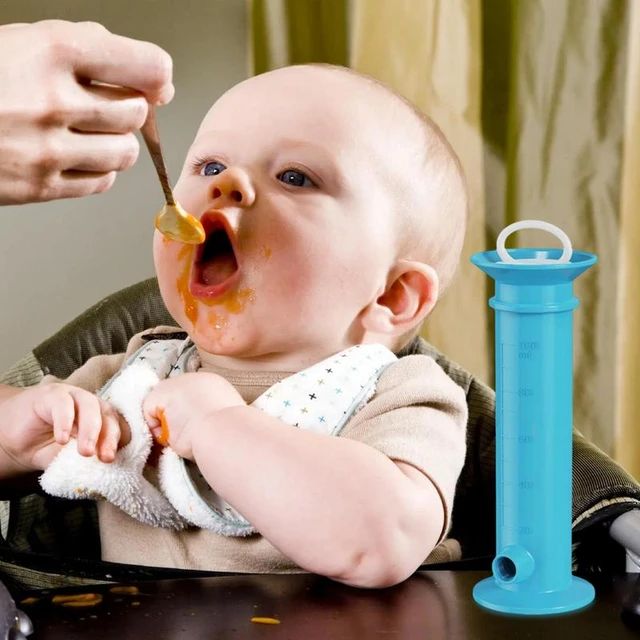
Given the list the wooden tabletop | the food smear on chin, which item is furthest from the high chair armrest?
the food smear on chin

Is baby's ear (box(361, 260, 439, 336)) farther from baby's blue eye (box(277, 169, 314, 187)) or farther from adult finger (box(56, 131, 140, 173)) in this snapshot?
adult finger (box(56, 131, 140, 173))

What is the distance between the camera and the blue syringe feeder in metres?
0.78

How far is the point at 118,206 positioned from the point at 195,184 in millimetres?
711

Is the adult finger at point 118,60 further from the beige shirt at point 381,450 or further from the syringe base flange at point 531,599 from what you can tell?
the syringe base flange at point 531,599

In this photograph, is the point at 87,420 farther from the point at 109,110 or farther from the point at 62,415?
the point at 109,110

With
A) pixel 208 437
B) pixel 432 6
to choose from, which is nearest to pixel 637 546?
pixel 208 437

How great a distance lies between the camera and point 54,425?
93 centimetres

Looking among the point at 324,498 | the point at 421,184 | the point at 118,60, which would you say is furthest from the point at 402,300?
the point at 118,60

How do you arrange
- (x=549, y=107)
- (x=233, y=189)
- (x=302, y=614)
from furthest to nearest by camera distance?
1. (x=549, y=107)
2. (x=233, y=189)
3. (x=302, y=614)

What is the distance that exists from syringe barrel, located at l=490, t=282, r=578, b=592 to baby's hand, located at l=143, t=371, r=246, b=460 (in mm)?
253

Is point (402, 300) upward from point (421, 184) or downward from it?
downward

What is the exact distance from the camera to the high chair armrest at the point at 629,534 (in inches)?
34.4

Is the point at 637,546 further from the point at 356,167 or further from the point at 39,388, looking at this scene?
the point at 39,388

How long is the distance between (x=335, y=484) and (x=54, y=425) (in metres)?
0.27
